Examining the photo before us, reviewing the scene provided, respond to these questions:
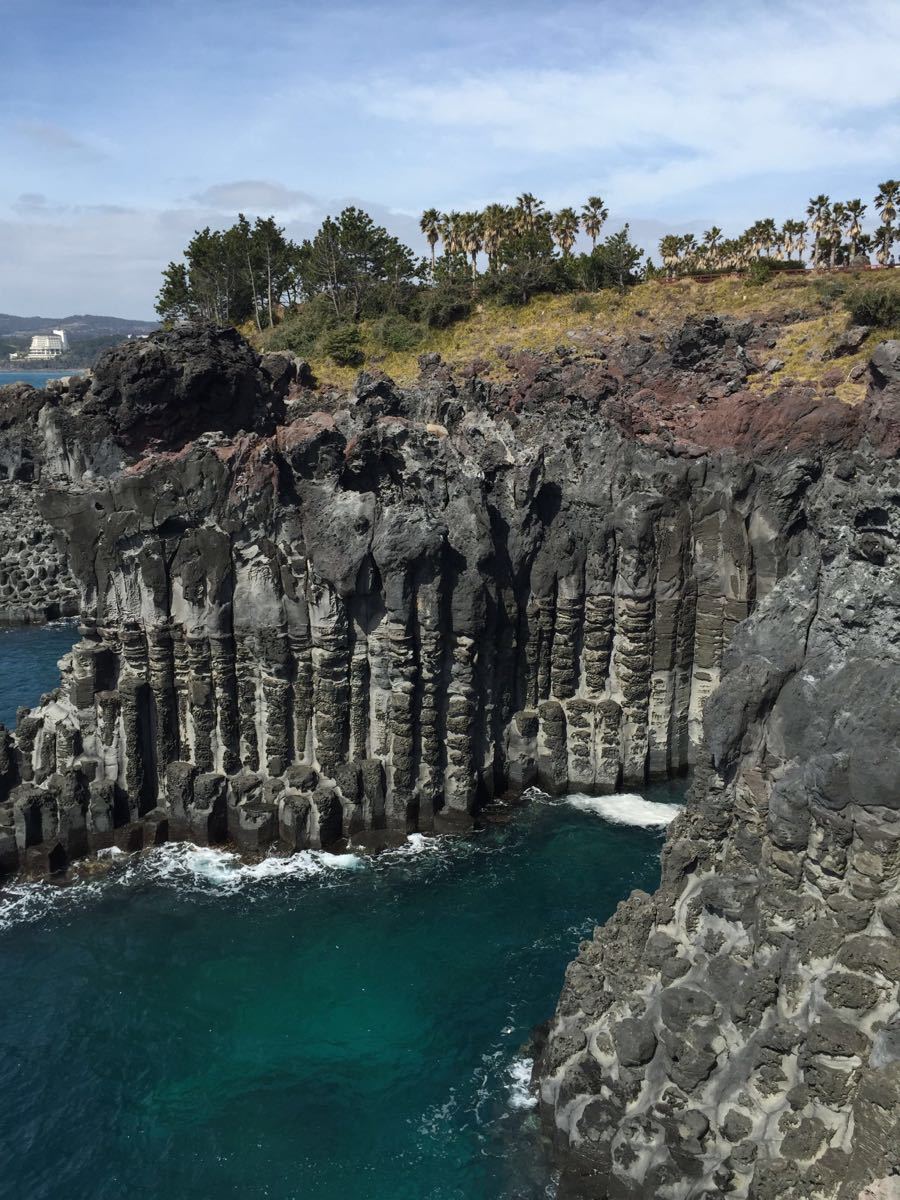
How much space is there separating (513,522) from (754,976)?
20.1 m

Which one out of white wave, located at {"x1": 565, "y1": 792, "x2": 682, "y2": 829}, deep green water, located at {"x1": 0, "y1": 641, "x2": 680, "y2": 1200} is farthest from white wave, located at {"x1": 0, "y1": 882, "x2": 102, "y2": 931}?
white wave, located at {"x1": 565, "y1": 792, "x2": 682, "y2": 829}

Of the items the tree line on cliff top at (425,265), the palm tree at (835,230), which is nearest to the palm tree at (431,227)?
the tree line on cliff top at (425,265)

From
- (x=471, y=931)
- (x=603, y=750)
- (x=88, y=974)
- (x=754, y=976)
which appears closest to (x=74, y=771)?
(x=88, y=974)

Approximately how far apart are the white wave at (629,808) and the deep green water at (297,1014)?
0.61 metres

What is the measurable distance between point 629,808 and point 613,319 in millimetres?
65070

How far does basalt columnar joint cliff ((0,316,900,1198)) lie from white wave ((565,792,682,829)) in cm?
68

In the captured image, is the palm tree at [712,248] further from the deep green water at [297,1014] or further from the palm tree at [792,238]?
the deep green water at [297,1014]

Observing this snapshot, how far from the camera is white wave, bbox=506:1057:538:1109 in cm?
1914

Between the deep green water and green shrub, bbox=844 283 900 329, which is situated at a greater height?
green shrub, bbox=844 283 900 329

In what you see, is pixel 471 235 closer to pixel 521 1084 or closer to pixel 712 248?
pixel 712 248

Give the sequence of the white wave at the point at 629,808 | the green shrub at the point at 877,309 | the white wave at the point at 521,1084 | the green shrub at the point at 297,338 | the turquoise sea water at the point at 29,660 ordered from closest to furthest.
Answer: the white wave at the point at 521,1084, the white wave at the point at 629,808, the turquoise sea water at the point at 29,660, the green shrub at the point at 877,309, the green shrub at the point at 297,338

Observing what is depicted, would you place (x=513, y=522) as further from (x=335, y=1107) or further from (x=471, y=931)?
(x=335, y=1107)

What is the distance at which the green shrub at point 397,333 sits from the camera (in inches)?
3578

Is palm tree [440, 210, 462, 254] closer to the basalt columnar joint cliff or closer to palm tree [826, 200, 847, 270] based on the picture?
palm tree [826, 200, 847, 270]
